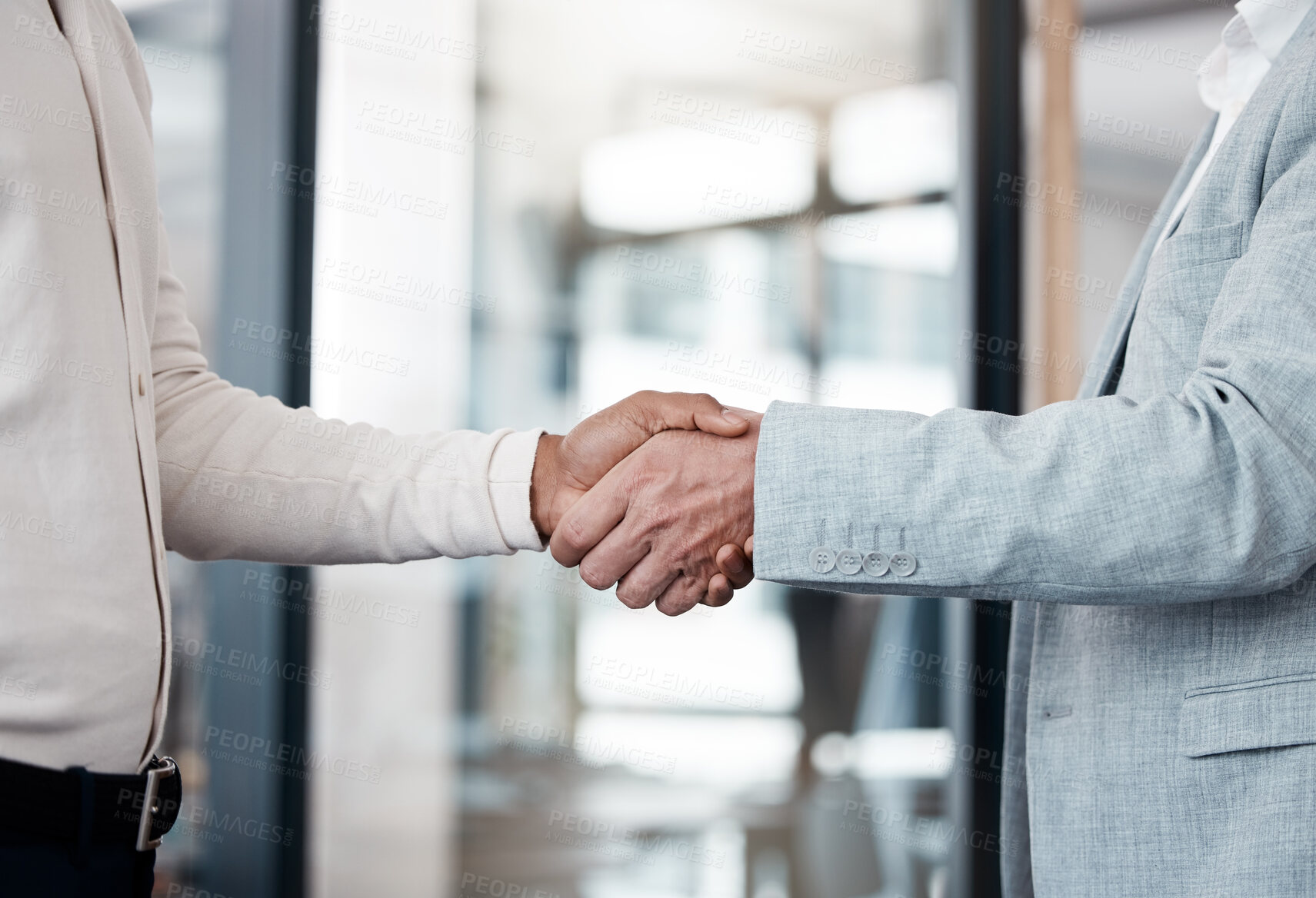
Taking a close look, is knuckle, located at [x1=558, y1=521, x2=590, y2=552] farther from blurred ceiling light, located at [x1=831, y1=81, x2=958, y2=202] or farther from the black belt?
blurred ceiling light, located at [x1=831, y1=81, x2=958, y2=202]

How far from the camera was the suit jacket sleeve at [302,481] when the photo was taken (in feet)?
4.00

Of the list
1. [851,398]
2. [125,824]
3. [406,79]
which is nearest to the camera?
[125,824]

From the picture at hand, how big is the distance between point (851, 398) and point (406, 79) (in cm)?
124

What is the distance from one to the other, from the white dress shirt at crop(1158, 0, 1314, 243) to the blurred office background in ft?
4.09

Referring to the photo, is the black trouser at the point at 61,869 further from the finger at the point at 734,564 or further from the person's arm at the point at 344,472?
the finger at the point at 734,564

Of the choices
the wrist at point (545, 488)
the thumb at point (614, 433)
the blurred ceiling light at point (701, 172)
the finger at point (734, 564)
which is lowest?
the finger at point (734, 564)

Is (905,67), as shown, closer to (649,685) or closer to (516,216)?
(516,216)

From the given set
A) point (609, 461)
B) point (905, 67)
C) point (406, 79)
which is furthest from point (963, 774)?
point (406, 79)

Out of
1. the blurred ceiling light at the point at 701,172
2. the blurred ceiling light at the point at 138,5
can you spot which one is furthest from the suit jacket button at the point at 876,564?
the blurred ceiling light at the point at 138,5

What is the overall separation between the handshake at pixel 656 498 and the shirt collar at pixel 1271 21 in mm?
705

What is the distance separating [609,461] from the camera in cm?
136

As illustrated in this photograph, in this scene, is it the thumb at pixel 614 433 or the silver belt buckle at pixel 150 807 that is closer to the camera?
the silver belt buckle at pixel 150 807

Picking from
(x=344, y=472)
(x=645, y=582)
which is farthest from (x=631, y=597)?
(x=344, y=472)

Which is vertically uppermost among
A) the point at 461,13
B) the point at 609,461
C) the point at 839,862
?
the point at 461,13
